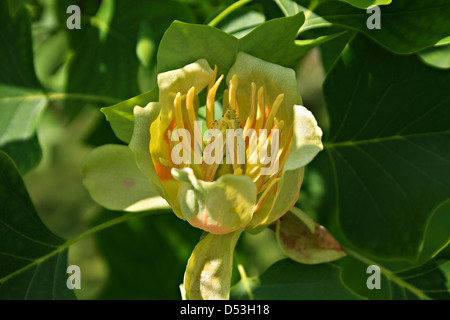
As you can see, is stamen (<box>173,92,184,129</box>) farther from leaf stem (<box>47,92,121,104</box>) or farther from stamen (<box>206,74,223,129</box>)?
leaf stem (<box>47,92,121,104</box>)

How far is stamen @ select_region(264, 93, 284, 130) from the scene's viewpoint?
A: 3.51 ft

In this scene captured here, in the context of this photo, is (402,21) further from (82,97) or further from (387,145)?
(82,97)

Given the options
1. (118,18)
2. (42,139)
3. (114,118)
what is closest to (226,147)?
(114,118)

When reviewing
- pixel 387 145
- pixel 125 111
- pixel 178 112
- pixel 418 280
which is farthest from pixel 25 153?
pixel 418 280

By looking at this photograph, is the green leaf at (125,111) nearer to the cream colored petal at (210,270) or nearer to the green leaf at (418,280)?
the cream colored petal at (210,270)

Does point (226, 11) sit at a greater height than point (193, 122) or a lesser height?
greater

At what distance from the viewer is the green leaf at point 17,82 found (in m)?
1.60

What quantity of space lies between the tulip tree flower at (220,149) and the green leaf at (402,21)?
0.24m

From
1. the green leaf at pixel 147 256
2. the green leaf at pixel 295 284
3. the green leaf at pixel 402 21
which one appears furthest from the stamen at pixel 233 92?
the green leaf at pixel 147 256

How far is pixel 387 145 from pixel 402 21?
0.37 meters

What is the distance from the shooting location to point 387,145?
1418 millimetres

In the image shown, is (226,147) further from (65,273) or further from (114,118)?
(65,273)

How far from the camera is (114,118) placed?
3.74 ft

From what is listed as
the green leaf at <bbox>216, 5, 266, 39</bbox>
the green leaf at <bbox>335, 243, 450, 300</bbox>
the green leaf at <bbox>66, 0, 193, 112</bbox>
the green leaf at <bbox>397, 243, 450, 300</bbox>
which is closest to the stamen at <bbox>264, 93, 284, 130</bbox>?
the green leaf at <bbox>216, 5, 266, 39</bbox>
